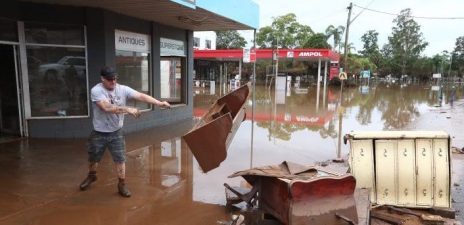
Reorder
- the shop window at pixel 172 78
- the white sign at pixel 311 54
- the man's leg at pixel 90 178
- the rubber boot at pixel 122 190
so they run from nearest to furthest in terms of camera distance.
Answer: the rubber boot at pixel 122 190 < the man's leg at pixel 90 178 < the shop window at pixel 172 78 < the white sign at pixel 311 54

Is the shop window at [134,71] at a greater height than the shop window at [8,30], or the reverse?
the shop window at [8,30]

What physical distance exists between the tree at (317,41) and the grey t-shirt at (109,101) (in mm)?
55084

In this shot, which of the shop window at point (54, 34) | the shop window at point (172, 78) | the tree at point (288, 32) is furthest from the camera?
the tree at point (288, 32)

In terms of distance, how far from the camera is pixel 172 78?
13.5 m

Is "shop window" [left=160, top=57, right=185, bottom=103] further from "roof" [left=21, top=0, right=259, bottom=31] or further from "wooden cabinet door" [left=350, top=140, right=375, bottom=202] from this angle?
"wooden cabinet door" [left=350, top=140, right=375, bottom=202]

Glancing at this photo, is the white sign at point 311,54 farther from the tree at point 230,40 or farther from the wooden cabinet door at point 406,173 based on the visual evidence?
the tree at point 230,40

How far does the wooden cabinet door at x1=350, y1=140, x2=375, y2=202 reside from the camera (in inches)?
213

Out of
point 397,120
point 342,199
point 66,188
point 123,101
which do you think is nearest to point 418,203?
point 342,199

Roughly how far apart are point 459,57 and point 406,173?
105 meters

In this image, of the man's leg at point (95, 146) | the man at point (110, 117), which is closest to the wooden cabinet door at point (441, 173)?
the man at point (110, 117)

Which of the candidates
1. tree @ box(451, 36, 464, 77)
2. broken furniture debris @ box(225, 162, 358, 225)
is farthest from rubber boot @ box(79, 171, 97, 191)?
tree @ box(451, 36, 464, 77)

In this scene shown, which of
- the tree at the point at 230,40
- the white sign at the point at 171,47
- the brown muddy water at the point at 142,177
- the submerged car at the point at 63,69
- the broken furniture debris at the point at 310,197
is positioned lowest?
the brown muddy water at the point at 142,177

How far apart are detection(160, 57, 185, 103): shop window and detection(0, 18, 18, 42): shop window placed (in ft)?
15.5

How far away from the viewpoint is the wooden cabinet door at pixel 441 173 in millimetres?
5238
